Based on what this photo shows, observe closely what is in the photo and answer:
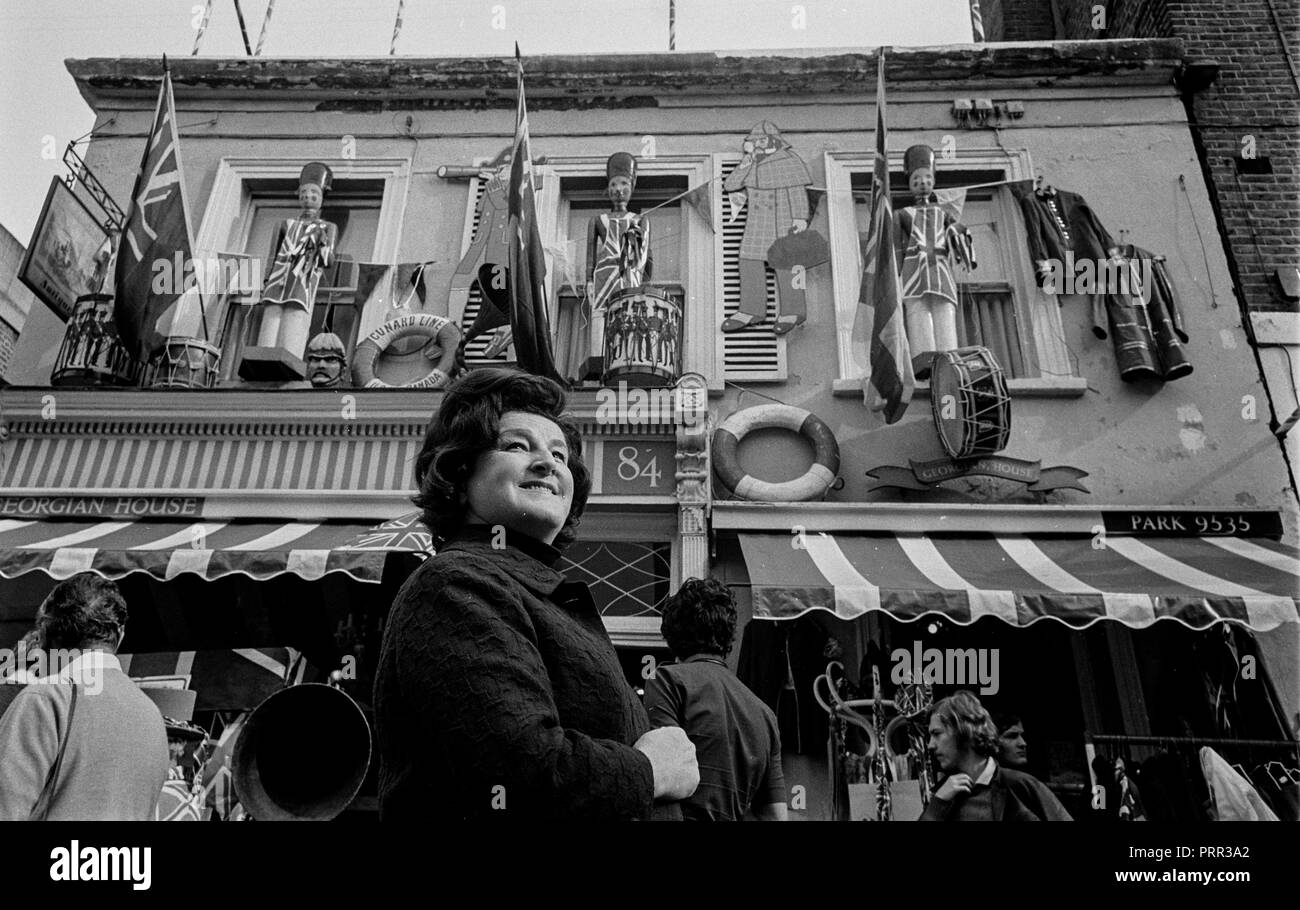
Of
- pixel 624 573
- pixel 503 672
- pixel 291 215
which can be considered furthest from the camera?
pixel 291 215

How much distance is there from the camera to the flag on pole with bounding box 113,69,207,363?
24.1ft

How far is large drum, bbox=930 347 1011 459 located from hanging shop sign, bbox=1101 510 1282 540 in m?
1.06

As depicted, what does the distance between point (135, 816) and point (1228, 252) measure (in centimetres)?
911

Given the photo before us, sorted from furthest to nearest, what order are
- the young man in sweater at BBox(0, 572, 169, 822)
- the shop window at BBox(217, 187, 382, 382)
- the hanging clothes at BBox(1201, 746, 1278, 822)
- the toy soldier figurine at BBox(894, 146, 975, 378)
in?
1. the shop window at BBox(217, 187, 382, 382)
2. the toy soldier figurine at BBox(894, 146, 975, 378)
3. the hanging clothes at BBox(1201, 746, 1278, 822)
4. the young man in sweater at BBox(0, 572, 169, 822)

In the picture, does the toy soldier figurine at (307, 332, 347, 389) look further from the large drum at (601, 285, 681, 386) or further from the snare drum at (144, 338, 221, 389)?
the large drum at (601, 285, 681, 386)

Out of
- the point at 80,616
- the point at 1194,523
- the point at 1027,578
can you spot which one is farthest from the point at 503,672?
the point at 1194,523

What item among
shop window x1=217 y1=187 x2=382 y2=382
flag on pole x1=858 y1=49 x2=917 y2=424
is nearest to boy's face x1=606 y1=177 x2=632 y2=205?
flag on pole x1=858 y1=49 x2=917 y2=424

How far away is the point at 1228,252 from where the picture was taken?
803 centimetres

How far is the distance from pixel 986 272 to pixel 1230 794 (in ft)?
16.2

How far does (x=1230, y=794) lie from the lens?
4.90 meters

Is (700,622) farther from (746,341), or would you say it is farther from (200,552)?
(746,341)

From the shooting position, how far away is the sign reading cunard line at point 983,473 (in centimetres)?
686

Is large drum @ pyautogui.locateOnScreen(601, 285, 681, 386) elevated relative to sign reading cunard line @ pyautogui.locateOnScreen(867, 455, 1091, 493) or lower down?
elevated

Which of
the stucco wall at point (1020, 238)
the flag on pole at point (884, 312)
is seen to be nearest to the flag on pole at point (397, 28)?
the stucco wall at point (1020, 238)
